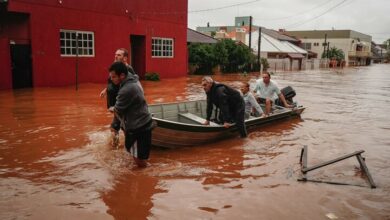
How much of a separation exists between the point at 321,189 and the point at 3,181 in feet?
17.5

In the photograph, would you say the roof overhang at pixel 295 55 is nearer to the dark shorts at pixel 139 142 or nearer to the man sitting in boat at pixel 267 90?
the man sitting in boat at pixel 267 90

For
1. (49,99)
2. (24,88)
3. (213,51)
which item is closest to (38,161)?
(49,99)

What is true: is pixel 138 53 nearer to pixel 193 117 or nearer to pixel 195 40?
pixel 195 40

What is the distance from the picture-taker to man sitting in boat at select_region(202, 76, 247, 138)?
8.65 m

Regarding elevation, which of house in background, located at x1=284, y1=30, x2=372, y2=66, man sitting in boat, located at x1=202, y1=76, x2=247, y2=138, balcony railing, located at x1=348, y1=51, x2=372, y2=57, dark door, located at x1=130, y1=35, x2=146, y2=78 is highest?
house in background, located at x1=284, y1=30, x2=372, y2=66

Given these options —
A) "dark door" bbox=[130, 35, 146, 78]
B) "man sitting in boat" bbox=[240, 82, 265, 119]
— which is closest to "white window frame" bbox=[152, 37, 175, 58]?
"dark door" bbox=[130, 35, 146, 78]

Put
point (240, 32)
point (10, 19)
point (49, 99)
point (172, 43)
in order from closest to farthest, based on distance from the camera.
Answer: point (49, 99), point (10, 19), point (172, 43), point (240, 32)

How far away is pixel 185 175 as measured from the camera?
6.84 meters

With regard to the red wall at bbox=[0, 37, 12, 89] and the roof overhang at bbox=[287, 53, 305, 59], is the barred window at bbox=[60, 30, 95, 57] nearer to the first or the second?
the red wall at bbox=[0, 37, 12, 89]

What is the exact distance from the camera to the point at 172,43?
2661cm

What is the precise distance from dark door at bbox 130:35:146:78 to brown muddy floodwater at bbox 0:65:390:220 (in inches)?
497

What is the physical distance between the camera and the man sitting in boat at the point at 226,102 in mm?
8648

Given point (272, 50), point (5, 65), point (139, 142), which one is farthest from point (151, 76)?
point (272, 50)

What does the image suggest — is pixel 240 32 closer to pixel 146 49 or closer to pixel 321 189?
pixel 146 49
